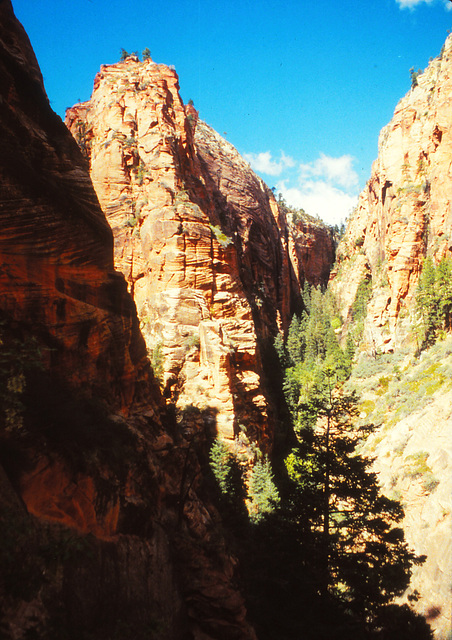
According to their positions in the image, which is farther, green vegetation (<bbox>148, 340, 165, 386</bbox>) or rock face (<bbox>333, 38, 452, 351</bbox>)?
rock face (<bbox>333, 38, 452, 351</bbox>)

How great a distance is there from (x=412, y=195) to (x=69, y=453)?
169ft

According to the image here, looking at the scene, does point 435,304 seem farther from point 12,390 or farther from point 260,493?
point 12,390

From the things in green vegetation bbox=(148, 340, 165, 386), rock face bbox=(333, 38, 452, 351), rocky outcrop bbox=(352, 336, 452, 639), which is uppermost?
rock face bbox=(333, 38, 452, 351)

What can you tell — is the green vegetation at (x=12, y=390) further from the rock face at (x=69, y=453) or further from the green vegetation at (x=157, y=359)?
the green vegetation at (x=157, y=359)

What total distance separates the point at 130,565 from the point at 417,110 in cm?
6341

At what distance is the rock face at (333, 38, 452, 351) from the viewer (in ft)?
132

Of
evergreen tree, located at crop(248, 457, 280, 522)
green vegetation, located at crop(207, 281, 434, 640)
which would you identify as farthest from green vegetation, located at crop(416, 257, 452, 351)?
green vegetation, located at crop(207, 281, 434, 640)

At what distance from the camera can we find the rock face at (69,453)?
545 centimetres

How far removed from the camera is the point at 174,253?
2753cm

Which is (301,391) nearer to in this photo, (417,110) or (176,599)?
(176,599)

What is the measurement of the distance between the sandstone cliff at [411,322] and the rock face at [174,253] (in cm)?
1019

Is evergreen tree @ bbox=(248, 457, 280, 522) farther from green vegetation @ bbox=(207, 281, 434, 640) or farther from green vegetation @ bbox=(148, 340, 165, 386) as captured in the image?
green vegetation @ bbox=(148, 340, 165, 386)

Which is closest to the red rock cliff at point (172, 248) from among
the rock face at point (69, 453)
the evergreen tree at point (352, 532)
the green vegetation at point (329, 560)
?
the green vegetation at point (329, 560)

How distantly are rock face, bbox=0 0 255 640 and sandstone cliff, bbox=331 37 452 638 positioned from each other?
24.4 feet
